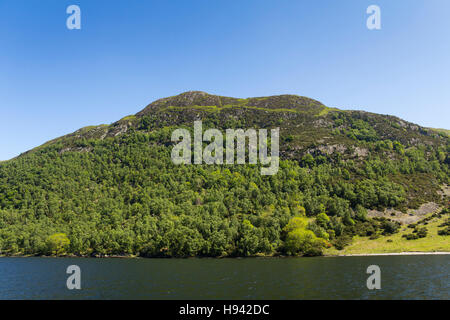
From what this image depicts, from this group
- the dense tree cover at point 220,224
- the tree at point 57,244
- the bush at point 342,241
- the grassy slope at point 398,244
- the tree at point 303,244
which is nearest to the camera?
the grassy slope at point 398,244

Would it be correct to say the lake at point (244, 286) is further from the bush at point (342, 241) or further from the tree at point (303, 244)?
the bush at point (342, 241)

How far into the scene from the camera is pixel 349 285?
2235 inches

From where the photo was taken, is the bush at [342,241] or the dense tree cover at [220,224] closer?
the dense tree cover at [220,224]

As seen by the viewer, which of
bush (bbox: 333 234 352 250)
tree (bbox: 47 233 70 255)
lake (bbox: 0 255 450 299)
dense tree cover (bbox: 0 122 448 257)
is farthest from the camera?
tree (bbox: 47 233 70 255)

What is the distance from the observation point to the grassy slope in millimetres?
123256

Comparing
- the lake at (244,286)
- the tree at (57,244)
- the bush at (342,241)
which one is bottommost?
the tree at (57,244)

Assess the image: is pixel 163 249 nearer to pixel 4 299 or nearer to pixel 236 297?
pixel 4 299

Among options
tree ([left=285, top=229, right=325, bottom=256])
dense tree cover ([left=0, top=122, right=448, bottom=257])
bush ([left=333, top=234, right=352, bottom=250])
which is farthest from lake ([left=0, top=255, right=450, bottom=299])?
bush ([left=333, top=234, right=352, bottom=250])

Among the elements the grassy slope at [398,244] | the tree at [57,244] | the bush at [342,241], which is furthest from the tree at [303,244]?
the tree at [57,244]

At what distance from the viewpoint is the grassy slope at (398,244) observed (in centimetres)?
12326

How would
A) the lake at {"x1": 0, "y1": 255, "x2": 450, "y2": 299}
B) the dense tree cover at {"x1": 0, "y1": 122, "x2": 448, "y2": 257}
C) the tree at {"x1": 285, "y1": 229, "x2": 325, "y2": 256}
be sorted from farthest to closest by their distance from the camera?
the dense tree cover at {"x1": 0, "y1": 122, "x2": 448, "y2": 257} < the tree at {"x1": 285, "y1": 229, "x2": 325, "y2": 256} < the lake at {"x1": 0, "y1": 255, "x2": 450, "y2": 299}

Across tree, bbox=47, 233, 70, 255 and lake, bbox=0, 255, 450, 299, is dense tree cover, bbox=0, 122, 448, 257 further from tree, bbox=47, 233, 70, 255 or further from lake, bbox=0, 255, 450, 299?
lake, bbox=0, 255, 450, 299

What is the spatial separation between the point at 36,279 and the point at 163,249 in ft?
246
